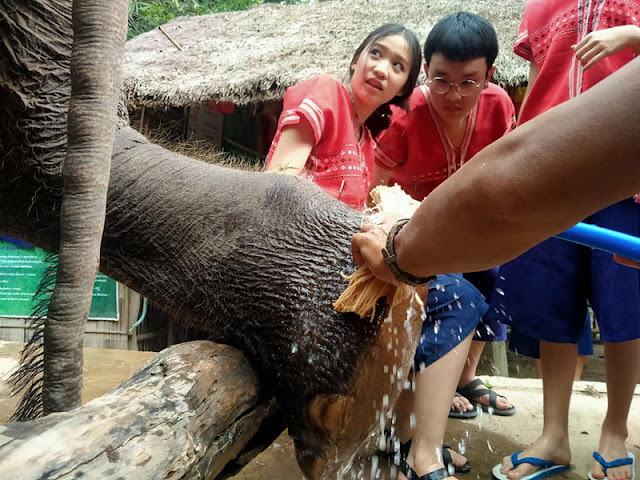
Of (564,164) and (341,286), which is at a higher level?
(564,164)

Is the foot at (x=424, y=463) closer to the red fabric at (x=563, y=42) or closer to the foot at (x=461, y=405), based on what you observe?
the foot at (x=461, y=405)

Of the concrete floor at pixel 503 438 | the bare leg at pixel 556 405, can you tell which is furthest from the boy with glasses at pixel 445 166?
the bare leg at pixel 556 405

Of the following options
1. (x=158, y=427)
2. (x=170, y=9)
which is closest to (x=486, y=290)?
(x=158, y=427)

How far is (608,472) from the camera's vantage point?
1941 millimetres

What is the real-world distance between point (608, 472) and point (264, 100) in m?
4.06

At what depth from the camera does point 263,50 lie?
612cm

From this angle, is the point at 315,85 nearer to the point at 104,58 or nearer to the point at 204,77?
the point at 104,58

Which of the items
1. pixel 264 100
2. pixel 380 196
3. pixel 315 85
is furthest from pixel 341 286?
pixel 264 100

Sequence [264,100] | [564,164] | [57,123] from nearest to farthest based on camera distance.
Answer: [564,164] < [57,123] < [264,100]

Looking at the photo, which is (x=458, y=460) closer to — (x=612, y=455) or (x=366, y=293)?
(x=612, y=455)

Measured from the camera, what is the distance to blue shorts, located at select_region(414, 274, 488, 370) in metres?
1.80

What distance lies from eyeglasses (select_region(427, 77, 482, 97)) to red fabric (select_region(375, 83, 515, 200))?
0.16 meters

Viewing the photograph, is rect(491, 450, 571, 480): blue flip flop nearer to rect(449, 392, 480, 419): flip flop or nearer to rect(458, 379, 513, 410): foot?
rect(449, 392, 480, 419): flip flop

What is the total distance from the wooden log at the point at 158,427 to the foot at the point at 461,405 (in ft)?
5.34
